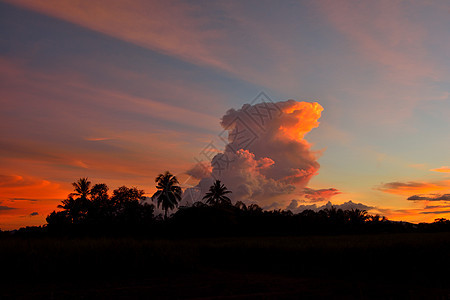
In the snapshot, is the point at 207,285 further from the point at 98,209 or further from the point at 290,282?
the point at 98,209

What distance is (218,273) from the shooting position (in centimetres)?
1636

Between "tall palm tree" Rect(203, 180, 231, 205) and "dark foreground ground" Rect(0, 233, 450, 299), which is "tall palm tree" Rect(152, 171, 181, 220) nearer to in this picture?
"tall palm tree" Rect(203, 180, 231, 205)

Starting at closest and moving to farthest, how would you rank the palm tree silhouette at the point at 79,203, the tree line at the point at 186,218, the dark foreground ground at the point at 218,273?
the dark foreground ground at the point at 218,273 → the tree line at the point at 186,218 → the palm tree silhouette at the point at 79,203

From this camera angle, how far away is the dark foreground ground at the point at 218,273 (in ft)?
Result: 38.0

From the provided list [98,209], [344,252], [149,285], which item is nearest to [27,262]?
[149,285]

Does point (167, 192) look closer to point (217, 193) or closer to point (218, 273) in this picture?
point (217, 193)

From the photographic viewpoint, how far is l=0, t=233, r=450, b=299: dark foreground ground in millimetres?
11570

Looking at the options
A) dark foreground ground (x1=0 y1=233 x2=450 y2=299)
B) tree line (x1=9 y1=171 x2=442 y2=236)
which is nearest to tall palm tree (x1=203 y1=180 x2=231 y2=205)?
tree line (x1=9 y1=171 x2=442 y2=236)

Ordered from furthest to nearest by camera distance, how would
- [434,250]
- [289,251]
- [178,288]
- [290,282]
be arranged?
[289,251], [434,250], [290,282], [178,288]

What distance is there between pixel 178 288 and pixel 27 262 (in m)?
6.59

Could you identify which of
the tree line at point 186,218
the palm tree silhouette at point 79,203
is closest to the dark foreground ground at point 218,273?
the tree line at point 186,218

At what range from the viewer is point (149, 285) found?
12.8 m

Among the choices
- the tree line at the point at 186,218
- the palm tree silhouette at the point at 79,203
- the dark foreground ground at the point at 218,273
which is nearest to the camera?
the dark foreground ground at the point at 218,273

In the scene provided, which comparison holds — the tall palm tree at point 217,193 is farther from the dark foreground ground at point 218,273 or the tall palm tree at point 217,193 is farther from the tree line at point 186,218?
the dark foreground ground at point 218,273
